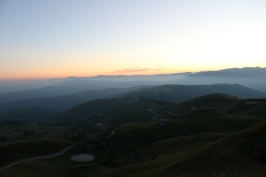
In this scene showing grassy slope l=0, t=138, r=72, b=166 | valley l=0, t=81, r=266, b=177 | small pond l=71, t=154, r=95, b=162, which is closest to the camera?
valley l=0, t=81, r=266, b=177

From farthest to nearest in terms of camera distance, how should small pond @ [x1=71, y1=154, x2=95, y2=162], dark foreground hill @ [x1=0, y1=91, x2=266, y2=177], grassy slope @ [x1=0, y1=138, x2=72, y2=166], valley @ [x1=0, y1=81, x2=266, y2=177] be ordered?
grassy slope @ [x1=0, y1=138, x2=72, y2=166] < small pond @ [x1=71, y1=154, x2=95, y2=162] < valley @ [x1=0, y1=81, x2=266, y2=177] < dark foreground hill @ [x1=0, y1=91, x2=266, y2=177]

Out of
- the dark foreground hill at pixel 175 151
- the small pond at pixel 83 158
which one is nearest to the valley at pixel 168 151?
the dark foreground hill at pixel 175 151

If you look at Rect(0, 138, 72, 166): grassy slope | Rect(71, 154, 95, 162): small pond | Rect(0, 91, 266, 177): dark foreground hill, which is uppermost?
Rect(0, 91, 266, 177): dark foreground hill

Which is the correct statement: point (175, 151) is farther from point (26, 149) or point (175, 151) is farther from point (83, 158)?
point (26, 149)

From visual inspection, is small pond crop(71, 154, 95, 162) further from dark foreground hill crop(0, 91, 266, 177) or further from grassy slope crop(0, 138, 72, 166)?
grassy slope crop(0, 138, 72, 166)

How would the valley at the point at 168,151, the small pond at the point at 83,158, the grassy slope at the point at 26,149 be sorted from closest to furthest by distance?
the valley at the point at 168,151 → the small pond at the point at 83,158 → the grassy slope at the point at 26,149

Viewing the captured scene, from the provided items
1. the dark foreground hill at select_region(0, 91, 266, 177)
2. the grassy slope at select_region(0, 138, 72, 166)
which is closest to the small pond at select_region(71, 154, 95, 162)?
the dark foreground hill at select_region(0, 91, 266, 177)

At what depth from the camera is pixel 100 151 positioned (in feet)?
350

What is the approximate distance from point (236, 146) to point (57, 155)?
92.3m

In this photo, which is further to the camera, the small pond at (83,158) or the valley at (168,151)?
the small pond at (83,158)

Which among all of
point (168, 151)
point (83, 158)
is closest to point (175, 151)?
point (168, 151)

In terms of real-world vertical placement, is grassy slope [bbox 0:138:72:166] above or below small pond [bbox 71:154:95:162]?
above

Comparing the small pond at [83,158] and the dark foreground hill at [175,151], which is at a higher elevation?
the dark foreground hill at [175,151]

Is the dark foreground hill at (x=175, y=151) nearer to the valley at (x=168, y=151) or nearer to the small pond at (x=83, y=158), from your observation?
the valley at (x=168, y=151)
